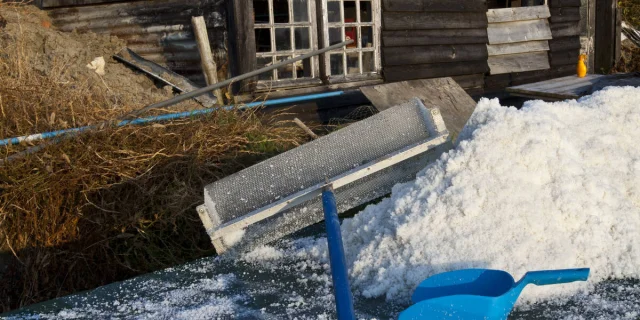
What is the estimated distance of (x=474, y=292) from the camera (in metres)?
1.94

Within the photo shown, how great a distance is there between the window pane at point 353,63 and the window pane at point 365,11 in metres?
0.36

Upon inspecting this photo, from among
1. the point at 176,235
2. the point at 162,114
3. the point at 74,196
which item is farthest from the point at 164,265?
the point at 162,114

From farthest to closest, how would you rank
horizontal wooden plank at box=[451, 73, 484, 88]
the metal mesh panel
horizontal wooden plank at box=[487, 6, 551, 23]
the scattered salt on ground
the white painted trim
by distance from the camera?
horizontal wooden plank at box=[487, 6, 551, 23], horizontal wooden plank at box=[451, 73, 484, 88], the metal mesh panel, the white painted trim, the scattered salt on ground

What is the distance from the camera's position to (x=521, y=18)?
771cm

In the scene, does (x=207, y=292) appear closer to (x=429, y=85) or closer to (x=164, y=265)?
(x=164, y=265)

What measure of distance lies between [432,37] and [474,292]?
5.09m

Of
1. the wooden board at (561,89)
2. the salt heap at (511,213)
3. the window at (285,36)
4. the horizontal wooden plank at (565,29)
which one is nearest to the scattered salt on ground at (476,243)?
the salt heap at (511,213)

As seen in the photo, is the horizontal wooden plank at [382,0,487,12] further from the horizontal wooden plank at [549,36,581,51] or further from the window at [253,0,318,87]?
the horizontal wooden plank at [549,36,581,51]

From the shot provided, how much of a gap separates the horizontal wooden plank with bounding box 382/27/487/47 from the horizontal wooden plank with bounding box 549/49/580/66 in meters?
1.30

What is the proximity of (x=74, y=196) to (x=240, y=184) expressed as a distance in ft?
4.30

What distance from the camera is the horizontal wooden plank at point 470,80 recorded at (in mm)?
7109

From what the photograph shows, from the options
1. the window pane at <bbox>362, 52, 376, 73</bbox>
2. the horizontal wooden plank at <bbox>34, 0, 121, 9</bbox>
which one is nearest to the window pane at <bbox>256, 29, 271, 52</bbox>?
the window pane at <bbox>362, 52, 376, 73</bbox>

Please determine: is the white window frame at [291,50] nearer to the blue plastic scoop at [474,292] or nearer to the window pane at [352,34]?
the window pane at [352,34]

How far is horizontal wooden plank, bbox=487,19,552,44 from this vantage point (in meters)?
7.41
